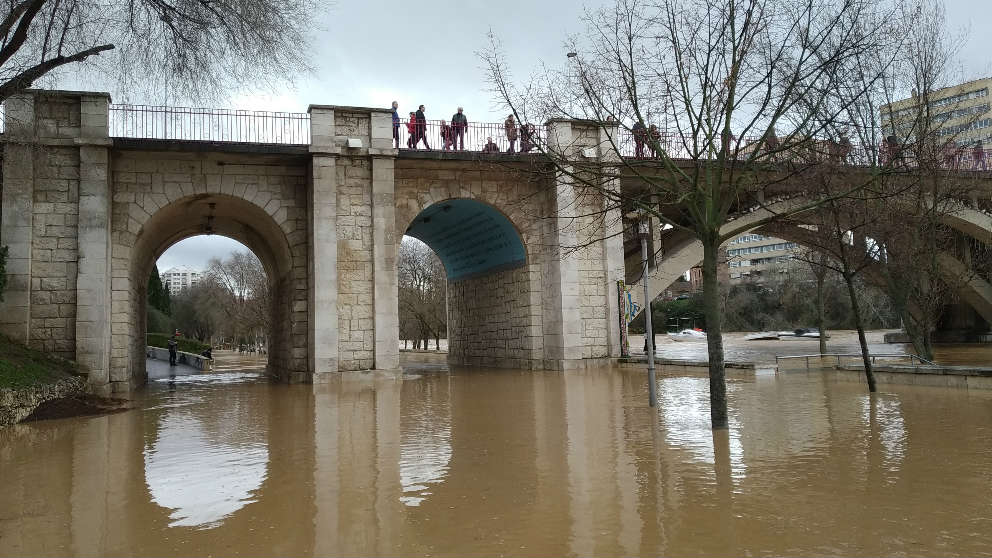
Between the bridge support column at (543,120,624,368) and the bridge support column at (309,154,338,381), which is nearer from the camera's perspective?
the bridge support column at (309,154,338,381)

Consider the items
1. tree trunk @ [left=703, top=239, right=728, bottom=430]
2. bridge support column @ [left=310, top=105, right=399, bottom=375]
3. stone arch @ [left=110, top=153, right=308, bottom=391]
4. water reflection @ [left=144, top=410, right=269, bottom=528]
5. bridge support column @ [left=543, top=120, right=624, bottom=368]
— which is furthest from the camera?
bridge support column @ [left=543, top=120, right=624, bottom=368]

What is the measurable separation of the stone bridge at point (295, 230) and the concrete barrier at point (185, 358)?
6.93 meters

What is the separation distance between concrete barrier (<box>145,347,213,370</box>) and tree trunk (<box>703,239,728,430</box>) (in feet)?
76.4

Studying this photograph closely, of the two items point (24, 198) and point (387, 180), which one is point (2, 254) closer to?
point (24, 198)

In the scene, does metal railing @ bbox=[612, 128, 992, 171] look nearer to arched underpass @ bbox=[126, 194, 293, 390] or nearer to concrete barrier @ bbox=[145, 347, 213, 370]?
arched underpass @ bbox=[126, 194, 293, 390]

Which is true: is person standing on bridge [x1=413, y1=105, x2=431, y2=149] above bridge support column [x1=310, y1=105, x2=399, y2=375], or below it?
above

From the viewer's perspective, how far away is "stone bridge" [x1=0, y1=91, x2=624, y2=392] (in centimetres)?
1652

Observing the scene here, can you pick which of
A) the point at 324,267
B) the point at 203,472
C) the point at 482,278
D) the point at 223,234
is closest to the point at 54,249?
the point at 324,267

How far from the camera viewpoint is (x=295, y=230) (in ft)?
63.1

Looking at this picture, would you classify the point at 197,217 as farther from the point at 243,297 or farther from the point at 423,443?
the point at 243,297

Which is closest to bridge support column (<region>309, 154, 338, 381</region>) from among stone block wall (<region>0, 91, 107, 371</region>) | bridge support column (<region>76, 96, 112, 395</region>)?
bridge support column (<region>76, 96, 112, 395</region>)

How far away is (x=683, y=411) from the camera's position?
34.5ft

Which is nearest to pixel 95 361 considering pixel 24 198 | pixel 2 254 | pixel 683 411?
pixel 2 254

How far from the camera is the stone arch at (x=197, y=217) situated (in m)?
17.7
